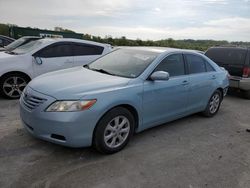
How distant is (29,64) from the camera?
6477 millimetres

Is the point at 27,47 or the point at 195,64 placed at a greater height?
the point at 27,47

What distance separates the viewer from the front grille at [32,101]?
3438mm

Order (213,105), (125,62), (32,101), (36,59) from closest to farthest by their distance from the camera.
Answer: (32,101)
(125,62)
(213,105)
(36,59)

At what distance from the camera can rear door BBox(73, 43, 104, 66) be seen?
736 cm

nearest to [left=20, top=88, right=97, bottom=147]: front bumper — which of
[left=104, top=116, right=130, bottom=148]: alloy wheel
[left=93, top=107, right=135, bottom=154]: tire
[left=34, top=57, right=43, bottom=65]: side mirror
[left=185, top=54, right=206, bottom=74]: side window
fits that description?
[left=93, top=107, right=135, bottom=154]: tire

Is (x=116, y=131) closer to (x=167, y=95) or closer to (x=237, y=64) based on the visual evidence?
(x=167, y=95)

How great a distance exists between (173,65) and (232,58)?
162 inches

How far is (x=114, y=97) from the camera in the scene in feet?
11.6

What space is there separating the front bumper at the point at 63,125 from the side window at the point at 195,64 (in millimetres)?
2510

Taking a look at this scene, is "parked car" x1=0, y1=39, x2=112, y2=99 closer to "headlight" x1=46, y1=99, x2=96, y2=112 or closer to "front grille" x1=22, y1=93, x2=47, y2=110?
"front grille" x1=22, y1=93, x2=47, y2=110

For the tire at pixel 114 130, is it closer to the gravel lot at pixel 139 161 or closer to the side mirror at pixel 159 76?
the gravel lot at pixel 139 161

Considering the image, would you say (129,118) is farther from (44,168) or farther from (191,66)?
(191,66)

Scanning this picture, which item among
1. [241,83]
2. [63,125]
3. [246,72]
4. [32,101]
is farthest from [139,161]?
[246,72]

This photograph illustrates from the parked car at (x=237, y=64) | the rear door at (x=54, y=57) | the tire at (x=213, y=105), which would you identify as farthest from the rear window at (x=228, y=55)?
the rear door at (x=54, y=57)
